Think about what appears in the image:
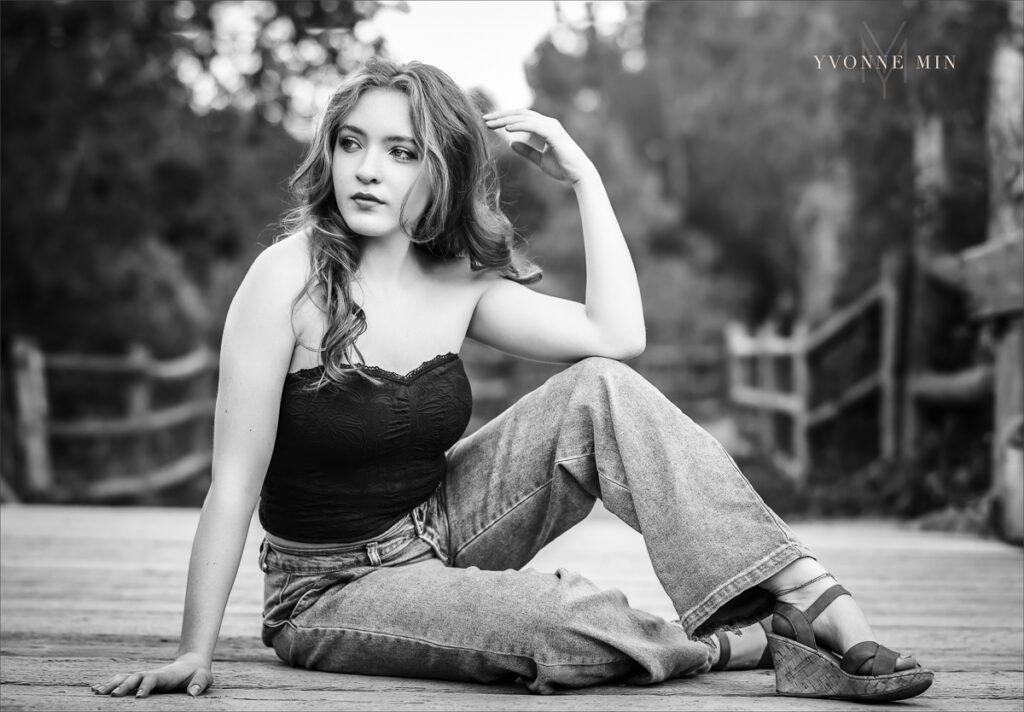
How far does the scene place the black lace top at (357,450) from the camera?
6.13 ft

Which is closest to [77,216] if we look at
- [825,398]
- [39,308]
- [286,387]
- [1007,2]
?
[39,308]

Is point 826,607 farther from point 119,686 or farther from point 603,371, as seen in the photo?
point 119,686

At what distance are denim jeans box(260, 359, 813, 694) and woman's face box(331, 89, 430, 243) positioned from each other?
414 millimetres

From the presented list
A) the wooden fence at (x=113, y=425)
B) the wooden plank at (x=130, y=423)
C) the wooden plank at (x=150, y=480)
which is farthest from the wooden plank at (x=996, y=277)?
the wooden fence at (x=113, y=425)

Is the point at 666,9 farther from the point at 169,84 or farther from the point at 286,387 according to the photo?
the point at 286,387

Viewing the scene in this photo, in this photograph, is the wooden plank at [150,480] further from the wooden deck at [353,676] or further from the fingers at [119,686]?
the fingers at [119,686]

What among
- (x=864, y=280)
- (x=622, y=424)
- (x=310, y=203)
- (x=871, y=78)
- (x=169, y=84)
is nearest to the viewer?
(x=622, y=424)

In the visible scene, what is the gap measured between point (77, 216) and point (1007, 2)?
5323 mm

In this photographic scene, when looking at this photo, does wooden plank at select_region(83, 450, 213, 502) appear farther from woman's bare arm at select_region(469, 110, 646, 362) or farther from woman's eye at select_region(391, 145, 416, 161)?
woman's eye at select_region(391, 145, 416, 161)

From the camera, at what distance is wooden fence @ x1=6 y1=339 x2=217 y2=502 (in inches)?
237

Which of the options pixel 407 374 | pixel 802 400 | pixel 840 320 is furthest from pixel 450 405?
pixel 802 400

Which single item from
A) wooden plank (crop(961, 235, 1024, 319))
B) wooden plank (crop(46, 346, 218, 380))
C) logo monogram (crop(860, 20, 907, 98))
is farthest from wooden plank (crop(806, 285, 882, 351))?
wooden plank (crop(46, 346, 218, 380))

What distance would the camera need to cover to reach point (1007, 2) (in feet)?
15.2

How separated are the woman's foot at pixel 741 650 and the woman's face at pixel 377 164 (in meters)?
0.92
